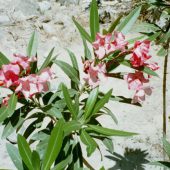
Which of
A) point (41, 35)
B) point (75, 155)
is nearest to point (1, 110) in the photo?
point (75, 155)

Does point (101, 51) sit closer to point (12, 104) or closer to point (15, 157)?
point (12, 104)

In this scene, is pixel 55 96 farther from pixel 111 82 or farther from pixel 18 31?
pixel 18 31

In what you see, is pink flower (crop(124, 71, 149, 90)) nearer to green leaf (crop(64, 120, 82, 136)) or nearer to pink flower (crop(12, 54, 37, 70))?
green leaf (crop(64, 120, 82, 136))

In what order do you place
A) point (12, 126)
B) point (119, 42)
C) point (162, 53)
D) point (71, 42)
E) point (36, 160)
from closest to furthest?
point (36, 160)
point (119, 42)
point (12, 126)
point (162, 53)
point (71, 42)

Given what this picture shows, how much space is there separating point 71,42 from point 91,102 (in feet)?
10.8

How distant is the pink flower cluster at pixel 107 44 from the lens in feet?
5.78

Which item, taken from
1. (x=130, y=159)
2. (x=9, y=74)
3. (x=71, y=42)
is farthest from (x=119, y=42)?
(x=71, y=42)

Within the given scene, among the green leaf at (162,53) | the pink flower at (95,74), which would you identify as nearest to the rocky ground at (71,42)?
the green leaf at (162,53)

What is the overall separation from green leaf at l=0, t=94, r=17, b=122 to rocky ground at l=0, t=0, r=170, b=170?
4.77ft

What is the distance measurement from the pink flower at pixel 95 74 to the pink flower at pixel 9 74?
302 millimetres

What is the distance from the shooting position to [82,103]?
7.20 ft

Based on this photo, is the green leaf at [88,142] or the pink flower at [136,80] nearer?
the green leaf at [88,142]

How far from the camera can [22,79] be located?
169cm

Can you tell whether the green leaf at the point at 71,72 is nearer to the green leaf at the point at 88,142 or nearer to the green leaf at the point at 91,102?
the green leaf at the point at 91,102
